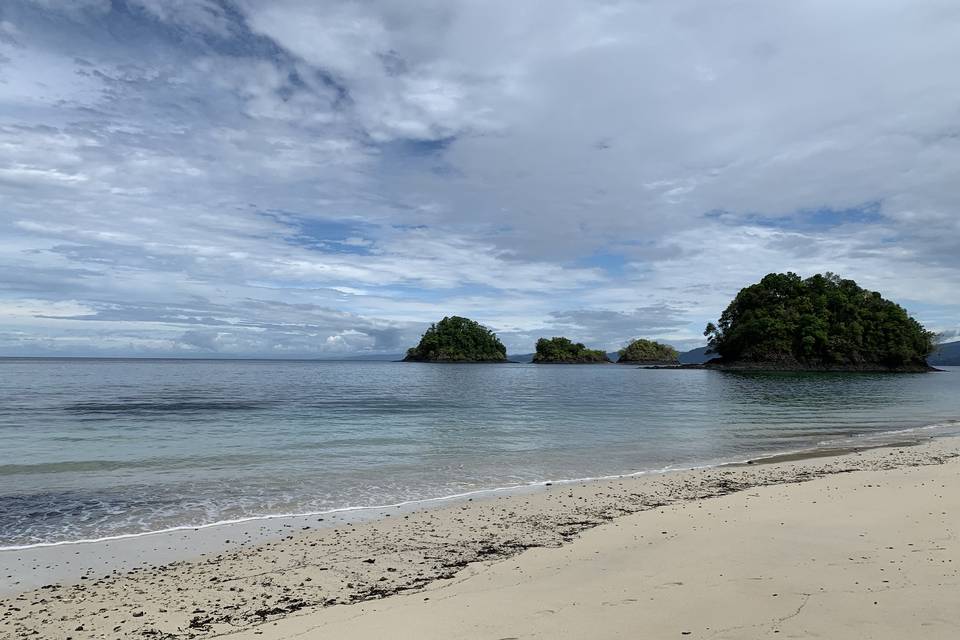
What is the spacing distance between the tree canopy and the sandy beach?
11873cm

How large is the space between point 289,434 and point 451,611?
1675cm

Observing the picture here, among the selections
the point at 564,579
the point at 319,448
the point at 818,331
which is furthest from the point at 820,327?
the point at 564,579

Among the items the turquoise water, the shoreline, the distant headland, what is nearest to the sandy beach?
the shoreline

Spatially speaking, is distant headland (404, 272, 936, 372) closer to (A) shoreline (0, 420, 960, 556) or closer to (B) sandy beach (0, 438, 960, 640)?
(A) shoreline (0, 420, 960, 556)

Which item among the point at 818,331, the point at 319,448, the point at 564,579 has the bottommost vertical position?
the point at 319,448

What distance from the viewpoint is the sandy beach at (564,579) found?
16.6ft

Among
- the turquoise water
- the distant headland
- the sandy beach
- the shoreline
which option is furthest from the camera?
the distant headland

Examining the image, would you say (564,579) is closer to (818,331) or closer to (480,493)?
(480,493)

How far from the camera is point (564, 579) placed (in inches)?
250

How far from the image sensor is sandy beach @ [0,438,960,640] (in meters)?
5.06

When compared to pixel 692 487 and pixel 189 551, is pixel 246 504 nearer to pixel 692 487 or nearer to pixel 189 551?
pixel 189 551

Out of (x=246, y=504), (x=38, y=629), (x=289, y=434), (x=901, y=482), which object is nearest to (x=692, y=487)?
(x=901, y=482)

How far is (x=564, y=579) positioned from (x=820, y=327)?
5049 inches

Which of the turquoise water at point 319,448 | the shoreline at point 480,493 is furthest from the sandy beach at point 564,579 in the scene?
the turquoise water at point 319,448
